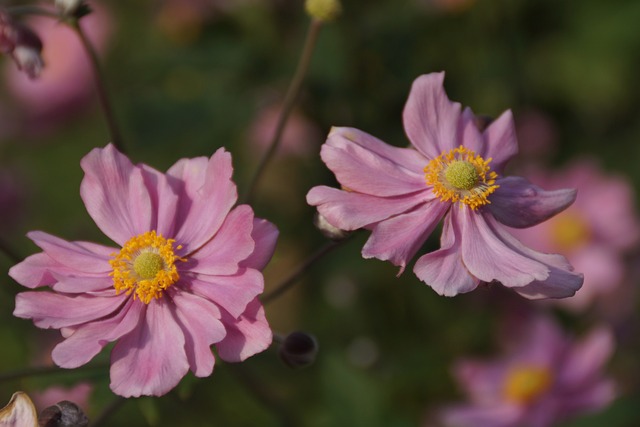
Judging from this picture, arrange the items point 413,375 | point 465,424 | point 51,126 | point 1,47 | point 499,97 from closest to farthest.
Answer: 1. point 1,47
2. point 465,424
3. point 413,375
4. point 499,97
5. point 51,126

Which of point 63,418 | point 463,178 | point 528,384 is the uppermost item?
point 463,178

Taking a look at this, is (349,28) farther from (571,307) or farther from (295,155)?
(571,307)

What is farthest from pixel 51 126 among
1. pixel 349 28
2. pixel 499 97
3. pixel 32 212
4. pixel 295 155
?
pixel 499 97

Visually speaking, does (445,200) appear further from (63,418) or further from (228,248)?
(63,418)

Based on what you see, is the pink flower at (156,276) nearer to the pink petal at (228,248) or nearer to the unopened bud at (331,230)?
the pink petal at (228,248)

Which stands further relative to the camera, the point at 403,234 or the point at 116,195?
the point at 116,195

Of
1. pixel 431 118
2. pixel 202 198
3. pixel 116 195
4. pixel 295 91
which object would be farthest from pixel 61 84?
pixel 431 118

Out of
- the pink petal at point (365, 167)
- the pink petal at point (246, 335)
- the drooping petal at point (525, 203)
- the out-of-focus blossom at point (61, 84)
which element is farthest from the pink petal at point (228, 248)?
the out-of-focus blossom at point (61, 84)
